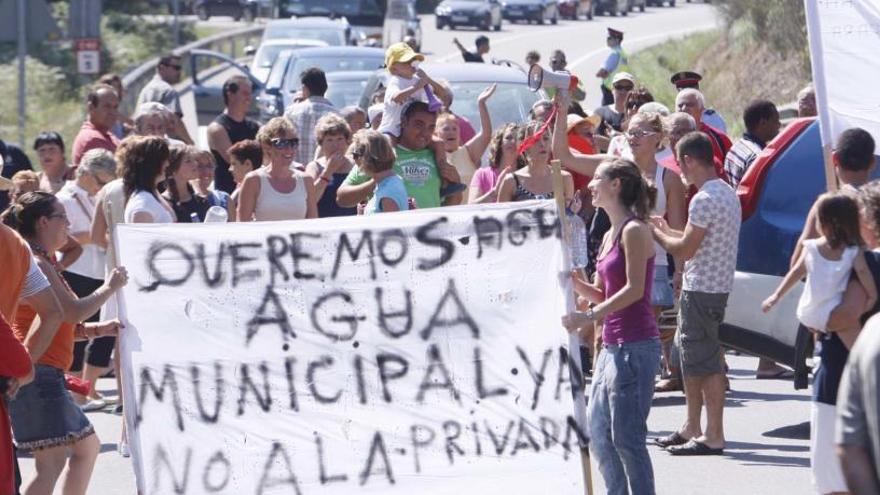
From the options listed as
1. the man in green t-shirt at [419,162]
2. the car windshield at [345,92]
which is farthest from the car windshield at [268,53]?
the man in green t-shirt at [419,162]

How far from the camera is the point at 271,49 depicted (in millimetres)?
29484

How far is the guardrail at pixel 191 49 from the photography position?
31.5 m

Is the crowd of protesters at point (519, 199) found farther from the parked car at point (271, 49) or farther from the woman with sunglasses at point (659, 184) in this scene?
→ the parked car at point (271, 49)

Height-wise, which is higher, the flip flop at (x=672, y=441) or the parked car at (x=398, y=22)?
the flip flop at (x=672, y=441)

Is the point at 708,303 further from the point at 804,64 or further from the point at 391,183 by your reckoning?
the point at 804,64

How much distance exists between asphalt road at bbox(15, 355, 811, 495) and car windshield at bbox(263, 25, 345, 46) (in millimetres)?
19585

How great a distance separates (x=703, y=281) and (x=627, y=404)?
2.11 metres

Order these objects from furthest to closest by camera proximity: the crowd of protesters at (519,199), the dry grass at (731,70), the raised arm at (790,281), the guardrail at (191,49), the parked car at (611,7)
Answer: the parked car at (611,7) < the dry grass at (731,70) < the guardrail at (191,49) < the raised arm at (790,281) < the crowd of protesters at (519,199)

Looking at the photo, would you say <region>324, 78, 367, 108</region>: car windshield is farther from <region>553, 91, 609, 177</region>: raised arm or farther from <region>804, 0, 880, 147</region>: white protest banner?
<region>804, 0, 880, 147</region>: white protest banner

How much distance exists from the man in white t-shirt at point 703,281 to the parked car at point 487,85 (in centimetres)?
581

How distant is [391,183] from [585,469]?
7.91 ft

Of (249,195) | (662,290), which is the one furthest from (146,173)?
(662,290)

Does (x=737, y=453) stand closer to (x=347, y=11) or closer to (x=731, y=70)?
(x=731, y=70)

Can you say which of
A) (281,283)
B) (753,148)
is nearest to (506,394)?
(281,283)
